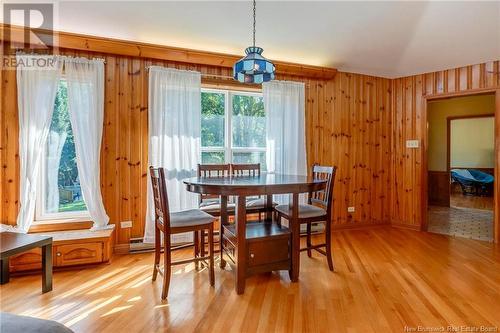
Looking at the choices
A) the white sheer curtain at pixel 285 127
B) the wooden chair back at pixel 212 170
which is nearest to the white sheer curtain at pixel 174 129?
the wooden chair back at pixel 212 170

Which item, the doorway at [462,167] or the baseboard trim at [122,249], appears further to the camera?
the doorway at [462,167]

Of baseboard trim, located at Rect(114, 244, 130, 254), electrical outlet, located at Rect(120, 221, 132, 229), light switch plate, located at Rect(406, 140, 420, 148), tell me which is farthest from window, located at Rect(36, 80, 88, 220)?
light switch plate, located at Rect(406, 140, 420, 148)

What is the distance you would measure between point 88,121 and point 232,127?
169 centimetres

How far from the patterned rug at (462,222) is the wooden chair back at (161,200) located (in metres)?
3.96

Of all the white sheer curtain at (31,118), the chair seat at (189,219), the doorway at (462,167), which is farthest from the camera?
the doorway at (462,167)

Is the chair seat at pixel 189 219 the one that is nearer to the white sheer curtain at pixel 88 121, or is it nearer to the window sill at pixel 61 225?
the white sheer curtain at pixel 88 121

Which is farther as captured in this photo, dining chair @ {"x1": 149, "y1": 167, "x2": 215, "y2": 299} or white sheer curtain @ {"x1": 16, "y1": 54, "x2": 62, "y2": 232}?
white sheer curtain @ {"x1": 16, "y1": 54, "x2": 62, "y2": 232}

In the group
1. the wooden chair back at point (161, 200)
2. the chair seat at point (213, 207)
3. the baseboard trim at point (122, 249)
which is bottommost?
the baseboard trim at point (122, 249)

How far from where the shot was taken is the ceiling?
102 inches

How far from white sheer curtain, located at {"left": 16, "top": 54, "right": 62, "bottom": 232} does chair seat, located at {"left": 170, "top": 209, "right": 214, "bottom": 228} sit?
1650mm

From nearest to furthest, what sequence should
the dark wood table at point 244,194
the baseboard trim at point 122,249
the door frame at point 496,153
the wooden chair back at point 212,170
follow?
1. the dark wood table at point 244,194
2. the wooden chair back at point 212,170
3. the baseboard trim at point 122,249
4. the door frame at point 496,153

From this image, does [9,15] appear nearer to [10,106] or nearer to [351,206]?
[10,106]

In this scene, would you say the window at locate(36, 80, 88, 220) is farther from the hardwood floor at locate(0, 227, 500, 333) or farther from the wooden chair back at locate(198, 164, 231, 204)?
the wooden chair back at locate(198, 164, 231, 204)

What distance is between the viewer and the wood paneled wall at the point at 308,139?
2.81m
